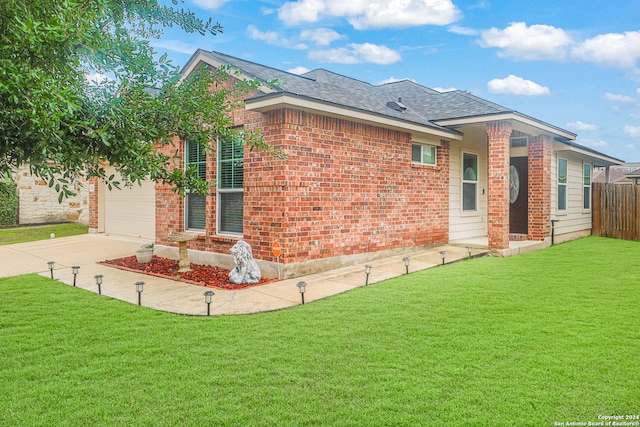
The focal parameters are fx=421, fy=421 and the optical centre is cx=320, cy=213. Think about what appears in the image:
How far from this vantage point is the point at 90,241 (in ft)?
45.2

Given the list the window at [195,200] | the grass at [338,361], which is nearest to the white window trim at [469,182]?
the grass at [338,361]

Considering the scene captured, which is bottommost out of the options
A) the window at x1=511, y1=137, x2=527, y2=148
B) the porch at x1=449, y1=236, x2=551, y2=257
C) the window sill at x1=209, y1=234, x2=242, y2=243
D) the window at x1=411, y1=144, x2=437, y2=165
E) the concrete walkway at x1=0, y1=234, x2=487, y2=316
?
the concrete walkway at x1=0, y1=234, x2=487, y2=316

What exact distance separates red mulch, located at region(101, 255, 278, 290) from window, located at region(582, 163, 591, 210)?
13711 millimetres

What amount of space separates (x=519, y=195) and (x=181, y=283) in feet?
34.5

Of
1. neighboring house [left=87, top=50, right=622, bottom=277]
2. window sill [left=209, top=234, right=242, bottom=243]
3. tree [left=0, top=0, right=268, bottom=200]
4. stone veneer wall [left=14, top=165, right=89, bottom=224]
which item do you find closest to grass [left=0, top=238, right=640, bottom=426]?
tree [left=0, top=0, right=268, bottom=200]

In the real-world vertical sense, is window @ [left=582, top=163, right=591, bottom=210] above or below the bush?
above

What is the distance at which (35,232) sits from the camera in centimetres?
1625

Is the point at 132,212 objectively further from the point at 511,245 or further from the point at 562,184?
the point at 562,184

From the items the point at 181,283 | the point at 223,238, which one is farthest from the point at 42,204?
the point at 181,283

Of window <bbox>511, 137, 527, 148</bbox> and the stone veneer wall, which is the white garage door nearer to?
the stone veneer wall

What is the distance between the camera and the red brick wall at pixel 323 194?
749 centimetres

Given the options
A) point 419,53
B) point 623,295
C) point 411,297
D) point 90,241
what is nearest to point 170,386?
point 411,297

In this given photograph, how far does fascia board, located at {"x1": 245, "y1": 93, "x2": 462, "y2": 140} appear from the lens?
706 cm

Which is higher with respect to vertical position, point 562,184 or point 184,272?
point 562,184
